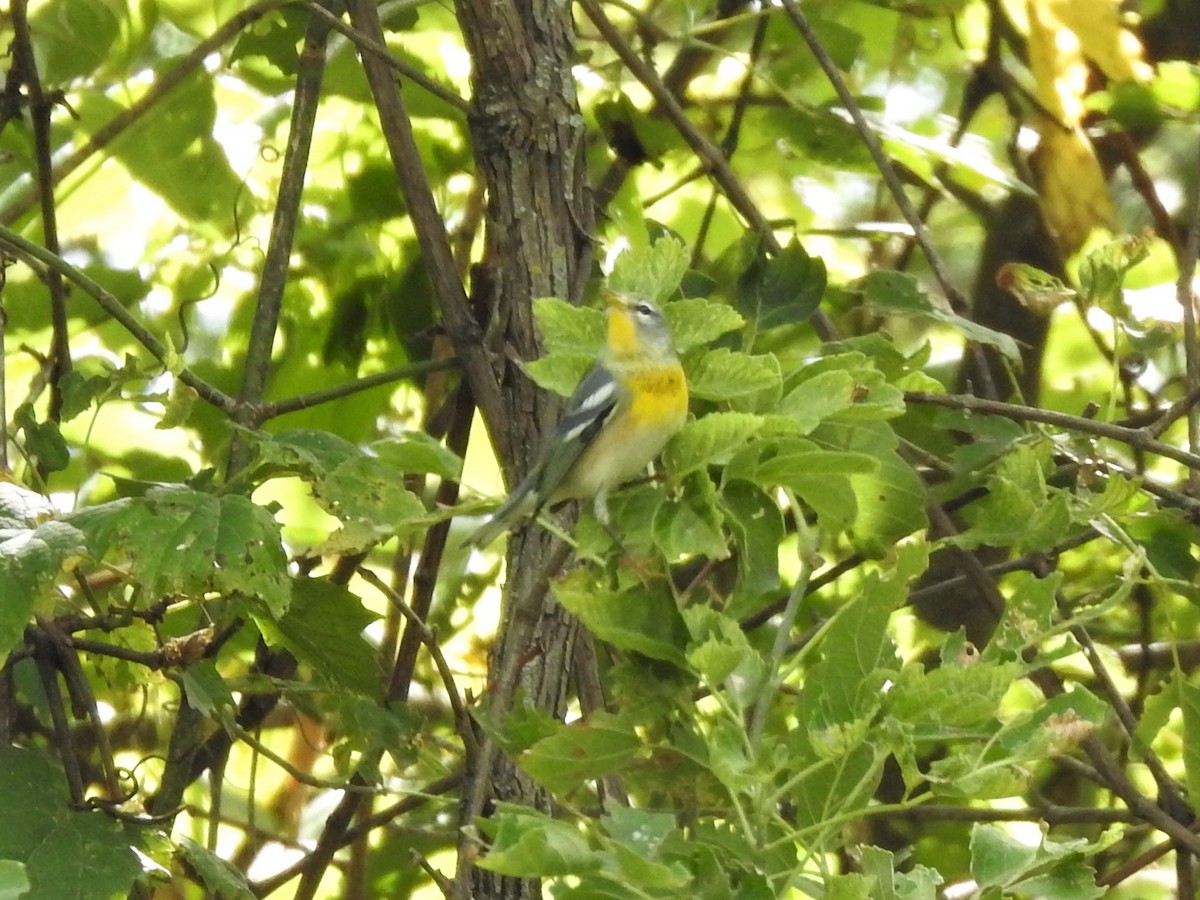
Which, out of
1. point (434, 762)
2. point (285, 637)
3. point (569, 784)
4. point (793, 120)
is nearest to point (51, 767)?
point (285, 637)

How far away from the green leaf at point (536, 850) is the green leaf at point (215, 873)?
80cm

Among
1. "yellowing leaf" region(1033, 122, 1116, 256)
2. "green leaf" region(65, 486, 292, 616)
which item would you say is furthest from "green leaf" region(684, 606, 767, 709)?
"yellowing leaf" region(1033, 122, 1116, 256)

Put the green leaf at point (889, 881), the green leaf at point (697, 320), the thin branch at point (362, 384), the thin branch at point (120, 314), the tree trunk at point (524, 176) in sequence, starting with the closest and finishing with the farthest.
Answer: the green leaf at point (889, 881)
the green leaf at point (697, 320)
the thin branch at point (120, 314)
the tree trunk at point (524, 176)
the thin branch at point (362, 384)

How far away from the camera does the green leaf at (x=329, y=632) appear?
1.74 m

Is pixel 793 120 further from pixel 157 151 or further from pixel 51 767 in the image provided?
pixel 51 767

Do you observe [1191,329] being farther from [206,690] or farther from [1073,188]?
[206,690]

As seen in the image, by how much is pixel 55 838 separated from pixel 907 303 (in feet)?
4.14

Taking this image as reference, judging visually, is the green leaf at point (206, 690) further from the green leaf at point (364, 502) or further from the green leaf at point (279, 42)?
the green leaf at point (279, 42)

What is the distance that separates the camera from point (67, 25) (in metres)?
2.33

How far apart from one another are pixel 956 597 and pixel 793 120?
104 cm

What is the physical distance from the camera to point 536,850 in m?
0.86

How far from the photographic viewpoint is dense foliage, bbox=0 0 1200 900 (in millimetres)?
1087

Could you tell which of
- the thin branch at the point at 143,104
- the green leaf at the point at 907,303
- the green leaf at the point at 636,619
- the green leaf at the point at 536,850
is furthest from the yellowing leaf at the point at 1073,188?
the green leaf at the point at 536,850

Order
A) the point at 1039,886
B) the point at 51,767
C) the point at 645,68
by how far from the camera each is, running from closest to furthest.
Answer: the point at 1039,886 < the point at 51,767 < the point at 645,68
